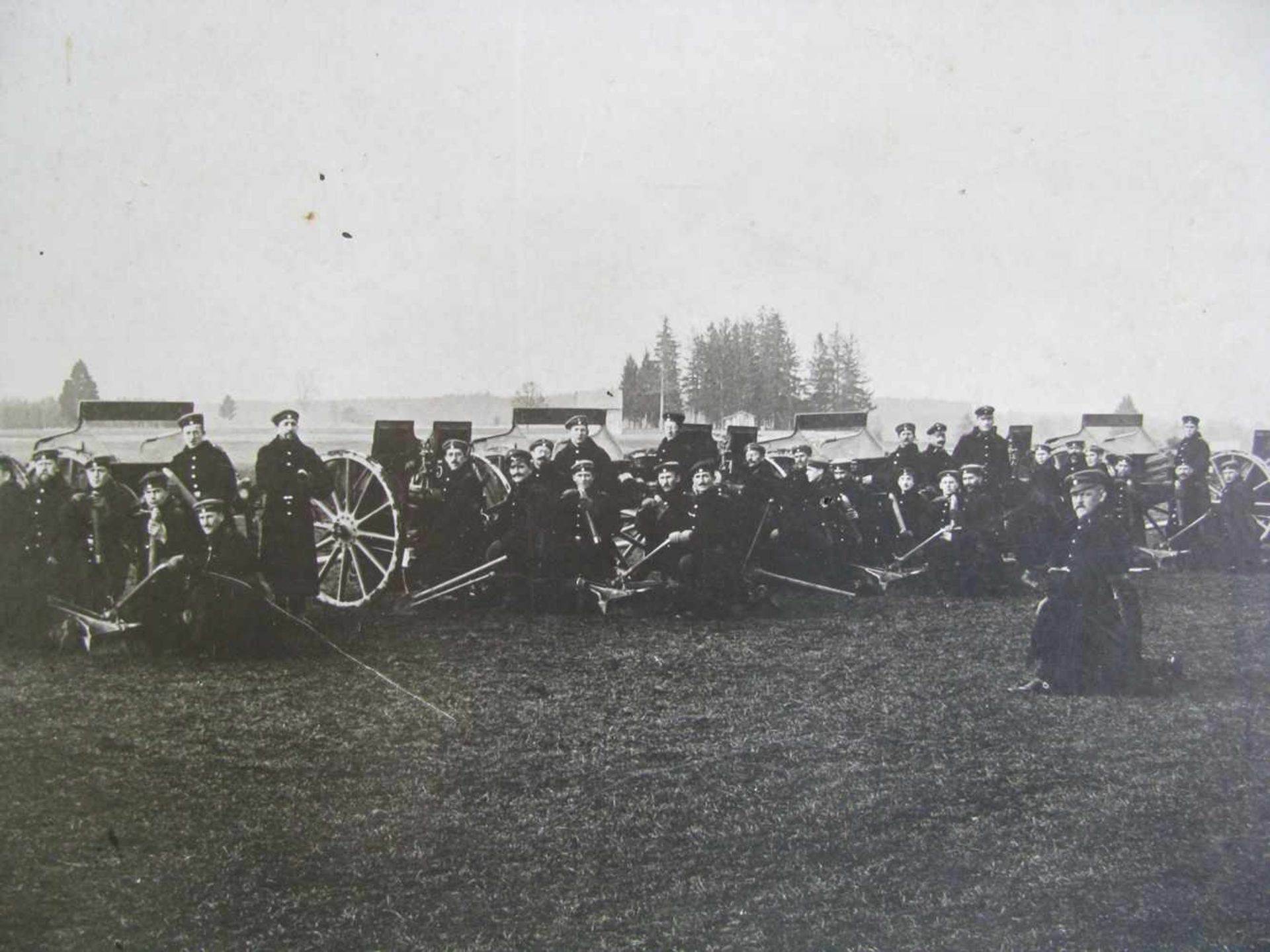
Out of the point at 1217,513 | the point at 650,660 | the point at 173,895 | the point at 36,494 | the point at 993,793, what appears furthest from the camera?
Answer: the point at 1217,513

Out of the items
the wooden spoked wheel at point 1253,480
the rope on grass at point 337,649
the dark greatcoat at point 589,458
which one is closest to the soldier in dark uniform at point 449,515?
the dark greatcoat at point 589,458

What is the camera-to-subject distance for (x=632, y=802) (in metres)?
2.77

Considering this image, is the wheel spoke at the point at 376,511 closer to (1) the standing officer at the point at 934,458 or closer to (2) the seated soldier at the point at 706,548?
(2) the seated soldier at the point at 706,548

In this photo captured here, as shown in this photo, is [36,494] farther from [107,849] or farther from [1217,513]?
[1217,513]

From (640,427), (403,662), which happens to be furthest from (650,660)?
(640,427)

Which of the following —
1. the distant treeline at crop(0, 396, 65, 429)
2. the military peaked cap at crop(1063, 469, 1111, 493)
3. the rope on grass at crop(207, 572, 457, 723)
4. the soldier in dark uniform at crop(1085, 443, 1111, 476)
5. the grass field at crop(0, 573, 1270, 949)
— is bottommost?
the grass field at crop(0, 573, 1270, 949)

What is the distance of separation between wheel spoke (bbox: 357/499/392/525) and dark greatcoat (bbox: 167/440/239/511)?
2.69 ft

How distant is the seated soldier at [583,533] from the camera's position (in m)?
4.50

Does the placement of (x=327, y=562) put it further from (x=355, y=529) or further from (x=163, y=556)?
(x=163, y=556)

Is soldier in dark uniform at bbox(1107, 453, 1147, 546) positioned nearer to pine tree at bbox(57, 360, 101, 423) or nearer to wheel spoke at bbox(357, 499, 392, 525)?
wheel spoke at bbox(357, 499, 392, 525)

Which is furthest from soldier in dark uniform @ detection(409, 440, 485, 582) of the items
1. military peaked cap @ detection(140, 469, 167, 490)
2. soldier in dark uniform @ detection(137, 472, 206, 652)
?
military peaked cap @ detection(140, 469, 167, 490)

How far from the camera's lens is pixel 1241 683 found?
11.2ft

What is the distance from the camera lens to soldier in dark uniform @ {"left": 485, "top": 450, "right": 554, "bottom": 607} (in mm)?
4430

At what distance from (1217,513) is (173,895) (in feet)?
15.6
